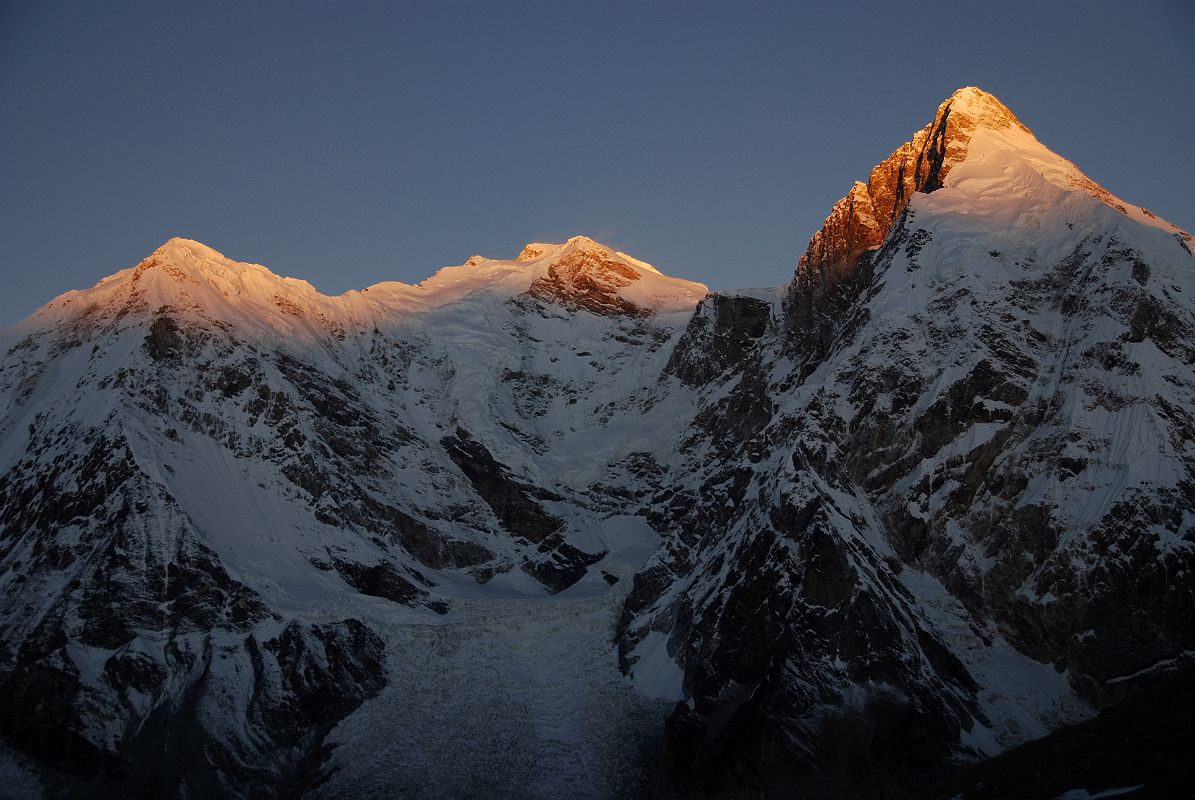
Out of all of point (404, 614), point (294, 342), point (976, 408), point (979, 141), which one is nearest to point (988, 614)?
point (976, 408)

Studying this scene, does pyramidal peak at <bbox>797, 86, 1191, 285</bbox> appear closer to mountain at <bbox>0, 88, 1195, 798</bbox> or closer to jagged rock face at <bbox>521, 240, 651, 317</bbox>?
Result: mountain at <bbox>0, 88, 1195, 798</bbox>

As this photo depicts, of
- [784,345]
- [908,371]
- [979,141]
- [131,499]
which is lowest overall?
[131,499]

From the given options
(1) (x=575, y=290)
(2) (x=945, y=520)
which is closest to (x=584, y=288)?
(1) (x=575, y=290)

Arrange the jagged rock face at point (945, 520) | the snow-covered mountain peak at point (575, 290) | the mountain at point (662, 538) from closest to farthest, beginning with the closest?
→ the jagged rock face at point (945, 520)
the mountain at point (662, 538)
the snow-covered mountain peak at point (575, 290)

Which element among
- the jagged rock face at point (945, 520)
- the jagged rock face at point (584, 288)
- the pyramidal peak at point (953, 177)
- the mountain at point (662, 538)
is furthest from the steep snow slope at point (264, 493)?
the pyramidal peak at point (953, 177)

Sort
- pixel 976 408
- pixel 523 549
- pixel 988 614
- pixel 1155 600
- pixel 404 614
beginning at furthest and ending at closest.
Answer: pixel 523 549 → pixel 404 614 → pixel 976 408 → pixel 988 614 → pixel 1155 600

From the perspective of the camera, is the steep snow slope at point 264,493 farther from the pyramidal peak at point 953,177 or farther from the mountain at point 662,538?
the pyramidal peak at point 953,177

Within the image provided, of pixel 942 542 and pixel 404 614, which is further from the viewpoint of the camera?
pixel 404 614

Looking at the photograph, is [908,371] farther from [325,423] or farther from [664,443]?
[325,423]
